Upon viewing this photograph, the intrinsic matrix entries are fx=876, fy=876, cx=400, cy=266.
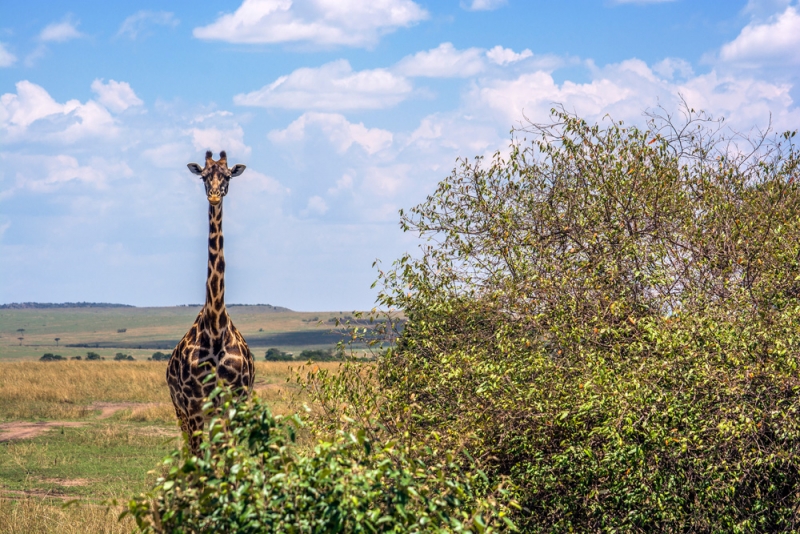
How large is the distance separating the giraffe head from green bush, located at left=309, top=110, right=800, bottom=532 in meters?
2.47

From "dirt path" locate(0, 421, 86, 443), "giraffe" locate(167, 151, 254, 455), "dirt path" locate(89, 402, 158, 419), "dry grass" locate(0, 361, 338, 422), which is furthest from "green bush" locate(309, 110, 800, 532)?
"dirt path" locate(89, 402, 158, 419)

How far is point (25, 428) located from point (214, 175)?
16.2 m

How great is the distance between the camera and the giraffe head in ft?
34.2

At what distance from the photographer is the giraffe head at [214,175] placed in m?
10.4

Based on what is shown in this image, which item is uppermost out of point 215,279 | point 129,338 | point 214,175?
point 214,175

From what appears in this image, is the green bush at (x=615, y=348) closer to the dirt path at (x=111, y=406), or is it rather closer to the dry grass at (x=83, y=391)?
the dry grass at (x=83, y=391)

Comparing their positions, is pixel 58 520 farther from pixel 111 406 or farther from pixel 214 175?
pixel 111 406

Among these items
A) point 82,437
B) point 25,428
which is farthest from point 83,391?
point 82,437

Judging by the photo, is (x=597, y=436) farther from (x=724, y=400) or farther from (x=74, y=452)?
(x=74, y=452)

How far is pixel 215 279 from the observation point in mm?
10883

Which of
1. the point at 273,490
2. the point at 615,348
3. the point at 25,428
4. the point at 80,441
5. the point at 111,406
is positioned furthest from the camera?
the point at 111,406

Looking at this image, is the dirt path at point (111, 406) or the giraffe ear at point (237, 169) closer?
the giraffe ear at point (237, 169)

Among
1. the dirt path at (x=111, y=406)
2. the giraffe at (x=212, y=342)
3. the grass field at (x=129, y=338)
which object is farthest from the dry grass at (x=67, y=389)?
the grass field at (x=129, y=338)

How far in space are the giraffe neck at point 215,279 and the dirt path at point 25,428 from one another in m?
13.5
